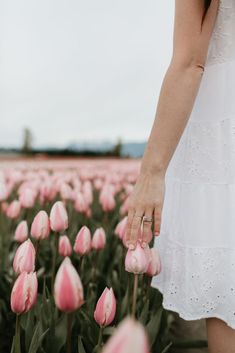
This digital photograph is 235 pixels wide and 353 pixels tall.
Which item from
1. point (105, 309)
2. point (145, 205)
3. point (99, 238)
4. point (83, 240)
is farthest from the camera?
point (99, 238)

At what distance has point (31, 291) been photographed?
144 cm

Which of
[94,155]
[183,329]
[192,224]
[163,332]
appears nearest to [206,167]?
[192,224]

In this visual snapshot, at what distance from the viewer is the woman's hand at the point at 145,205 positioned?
4.97 feet

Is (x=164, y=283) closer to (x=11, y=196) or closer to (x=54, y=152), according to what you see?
(x=11, y=196)

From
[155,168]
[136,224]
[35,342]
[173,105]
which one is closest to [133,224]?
[136,224]

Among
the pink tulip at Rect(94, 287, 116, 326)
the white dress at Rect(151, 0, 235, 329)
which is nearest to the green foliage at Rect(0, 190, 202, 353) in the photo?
the pink tulip at Rect(94, 287, 116, 326)

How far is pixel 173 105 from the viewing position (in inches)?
60.6

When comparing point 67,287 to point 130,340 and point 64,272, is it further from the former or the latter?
point 130,340

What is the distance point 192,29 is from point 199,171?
1.58 feet

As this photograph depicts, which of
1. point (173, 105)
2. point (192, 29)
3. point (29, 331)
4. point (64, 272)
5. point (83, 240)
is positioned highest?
point (192, 29)

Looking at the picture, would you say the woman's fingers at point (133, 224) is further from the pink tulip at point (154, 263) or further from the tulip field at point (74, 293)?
the pink tulip at point (154, 263)

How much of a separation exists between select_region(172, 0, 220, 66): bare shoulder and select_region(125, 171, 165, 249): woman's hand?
1.32 feet

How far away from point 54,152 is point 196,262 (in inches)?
1097

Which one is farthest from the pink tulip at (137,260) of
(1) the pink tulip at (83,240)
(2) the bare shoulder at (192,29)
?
(2) the bare shoulder at (192,29)
